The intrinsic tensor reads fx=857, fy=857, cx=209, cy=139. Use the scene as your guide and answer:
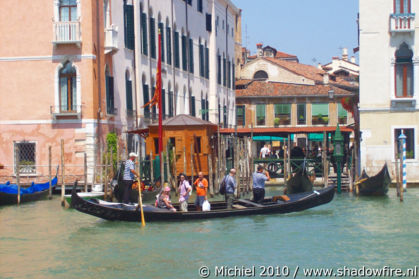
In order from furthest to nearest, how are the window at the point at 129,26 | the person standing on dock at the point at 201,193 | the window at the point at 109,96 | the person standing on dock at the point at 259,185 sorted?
the window at the point at 129,26 < the window at the point at 109,96 < the person standing on dock at the point at 259,185 < the person standing on dock at the point at 201,193

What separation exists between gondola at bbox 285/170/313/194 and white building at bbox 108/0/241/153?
19.0ft

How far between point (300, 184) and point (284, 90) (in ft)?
72.5

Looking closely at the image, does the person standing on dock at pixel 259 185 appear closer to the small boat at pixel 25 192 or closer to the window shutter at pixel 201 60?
the small boat at pixel 25 192

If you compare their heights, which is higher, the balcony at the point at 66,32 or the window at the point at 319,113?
the balcony at the point at 66,32

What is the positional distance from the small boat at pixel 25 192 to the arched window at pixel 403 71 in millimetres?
9709

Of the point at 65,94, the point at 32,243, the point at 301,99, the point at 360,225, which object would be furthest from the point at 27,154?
the point at 301,99

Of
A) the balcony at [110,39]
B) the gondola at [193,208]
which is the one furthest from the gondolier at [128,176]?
the balcony at [110,39]

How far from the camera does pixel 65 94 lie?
72.5 ft

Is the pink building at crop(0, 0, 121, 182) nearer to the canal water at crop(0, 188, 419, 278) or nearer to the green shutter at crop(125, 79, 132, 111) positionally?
the green shutter at crop(125, 79, 132, 111)

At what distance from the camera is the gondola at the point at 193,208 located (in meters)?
15.7

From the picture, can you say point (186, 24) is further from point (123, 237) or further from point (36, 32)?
point (123, 237)

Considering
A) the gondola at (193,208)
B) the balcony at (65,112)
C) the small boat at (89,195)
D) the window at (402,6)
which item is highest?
the window at (402,6)

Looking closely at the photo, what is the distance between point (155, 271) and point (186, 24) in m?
20.4

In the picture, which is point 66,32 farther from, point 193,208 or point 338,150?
point 338,150
